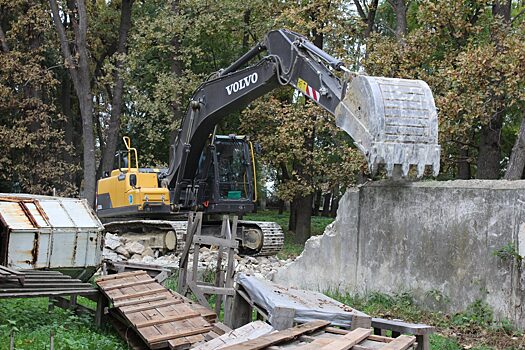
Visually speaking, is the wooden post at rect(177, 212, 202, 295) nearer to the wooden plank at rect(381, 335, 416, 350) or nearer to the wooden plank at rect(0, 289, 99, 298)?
the wooden plank at rect(0, 289, 99, 298)

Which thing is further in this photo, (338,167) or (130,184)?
(338,167)

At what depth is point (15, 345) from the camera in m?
6.57

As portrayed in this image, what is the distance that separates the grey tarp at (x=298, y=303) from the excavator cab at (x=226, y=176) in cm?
847

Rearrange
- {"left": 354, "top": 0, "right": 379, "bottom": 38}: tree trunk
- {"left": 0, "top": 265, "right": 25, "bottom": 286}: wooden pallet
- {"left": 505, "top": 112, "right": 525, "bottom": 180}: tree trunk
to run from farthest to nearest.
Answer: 1. {"left": 354, "top": 0, "right": 379, "bottom": 38}: tree trunk
2. {"left": 505, "top": 112, "right": 525, "bottom": 180}: tree trunk
3. {"left": 0, "top": 265, "right": 25, "bottom": 286}: wooden pallet

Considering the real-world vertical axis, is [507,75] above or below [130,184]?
above

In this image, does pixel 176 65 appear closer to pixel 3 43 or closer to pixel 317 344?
pixel 3 43

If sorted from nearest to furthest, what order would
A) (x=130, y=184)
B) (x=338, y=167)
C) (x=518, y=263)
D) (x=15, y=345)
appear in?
(x=15, y=345)
(x=518, y=263)
(x=130, y=184)
(x=338, y=167)

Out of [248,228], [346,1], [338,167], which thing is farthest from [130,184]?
[346,1]

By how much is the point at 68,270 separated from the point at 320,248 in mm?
3763

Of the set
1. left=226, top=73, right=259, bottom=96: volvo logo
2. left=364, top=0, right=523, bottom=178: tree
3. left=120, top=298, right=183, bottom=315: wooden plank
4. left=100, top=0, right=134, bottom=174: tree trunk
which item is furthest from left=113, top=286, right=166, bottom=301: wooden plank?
left=100, top=0, right=134, bottom=174: tree trunk

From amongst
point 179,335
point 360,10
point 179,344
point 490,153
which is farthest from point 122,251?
point 360,10

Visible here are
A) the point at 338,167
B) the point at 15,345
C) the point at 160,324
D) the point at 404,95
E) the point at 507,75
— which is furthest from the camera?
the point at 338,167

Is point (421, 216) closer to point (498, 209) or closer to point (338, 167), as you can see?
point (498, 209)

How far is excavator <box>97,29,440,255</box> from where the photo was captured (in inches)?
359
